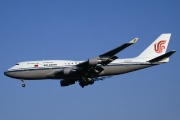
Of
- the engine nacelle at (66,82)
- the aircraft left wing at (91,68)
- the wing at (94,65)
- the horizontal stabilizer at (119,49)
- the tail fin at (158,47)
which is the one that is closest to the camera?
the horizontal stabilizer at (119,49)

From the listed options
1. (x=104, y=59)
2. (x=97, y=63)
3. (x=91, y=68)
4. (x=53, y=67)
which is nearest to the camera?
(x=97, y=63)

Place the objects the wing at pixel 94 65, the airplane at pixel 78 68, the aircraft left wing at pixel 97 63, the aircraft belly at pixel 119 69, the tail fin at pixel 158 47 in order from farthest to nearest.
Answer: the tail fin at pixel 158 47
the aircraft belly at pixel 119 69
the airplane at pixel 78 68
the wing at pixel 94 65
the aircraft left wing at pixel 97 63

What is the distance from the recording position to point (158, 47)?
171 ft

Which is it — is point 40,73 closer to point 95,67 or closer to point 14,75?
point 14,75

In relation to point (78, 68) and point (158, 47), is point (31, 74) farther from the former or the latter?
point (158, 47)

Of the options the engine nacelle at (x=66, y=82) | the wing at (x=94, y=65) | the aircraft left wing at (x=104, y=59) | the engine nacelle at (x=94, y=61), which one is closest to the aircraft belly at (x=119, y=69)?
the wing at (x=94, y=65)

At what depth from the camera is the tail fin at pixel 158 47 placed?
51.2m

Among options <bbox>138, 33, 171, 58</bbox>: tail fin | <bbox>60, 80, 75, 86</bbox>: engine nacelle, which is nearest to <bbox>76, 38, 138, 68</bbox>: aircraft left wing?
<bbox>60, 80, 75, 86</bbox>: engine nacelle

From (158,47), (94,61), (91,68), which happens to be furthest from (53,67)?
(158,47)

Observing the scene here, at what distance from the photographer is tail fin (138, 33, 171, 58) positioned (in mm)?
51156

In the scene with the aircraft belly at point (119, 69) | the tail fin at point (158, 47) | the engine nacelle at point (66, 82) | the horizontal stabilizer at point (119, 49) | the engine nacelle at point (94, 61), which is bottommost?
the engine nacelle at point (66, 82)

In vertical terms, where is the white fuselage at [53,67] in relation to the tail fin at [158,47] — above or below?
below

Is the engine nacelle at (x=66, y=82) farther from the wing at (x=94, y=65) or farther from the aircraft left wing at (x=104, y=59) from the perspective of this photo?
the aircraft left wing at (x=104, y=59)

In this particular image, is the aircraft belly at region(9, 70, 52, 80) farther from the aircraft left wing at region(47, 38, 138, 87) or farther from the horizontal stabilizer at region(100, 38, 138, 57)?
the horizontal stabilizer at region(100, 38, 138, 57)
